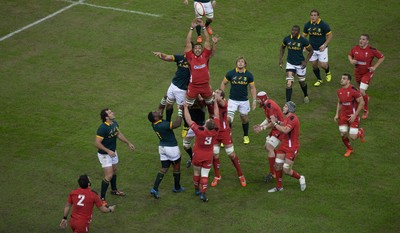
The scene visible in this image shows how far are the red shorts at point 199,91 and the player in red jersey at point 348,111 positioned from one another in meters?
3.95

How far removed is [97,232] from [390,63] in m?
14.8

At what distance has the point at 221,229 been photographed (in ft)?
60.3

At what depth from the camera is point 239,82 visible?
22.4m

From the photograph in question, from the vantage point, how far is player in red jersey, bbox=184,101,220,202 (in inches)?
748

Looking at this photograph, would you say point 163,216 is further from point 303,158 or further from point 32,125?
point 32,125

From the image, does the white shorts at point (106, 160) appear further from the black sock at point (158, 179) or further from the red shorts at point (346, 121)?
the red shorts at point (346, 121)

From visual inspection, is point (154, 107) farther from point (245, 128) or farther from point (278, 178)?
point (278, 178)

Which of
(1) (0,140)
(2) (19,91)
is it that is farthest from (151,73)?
(1) (0,140)

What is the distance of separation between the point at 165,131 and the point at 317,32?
9492 millimetres

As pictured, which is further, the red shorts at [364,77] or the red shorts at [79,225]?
the red shorts at [364,77]

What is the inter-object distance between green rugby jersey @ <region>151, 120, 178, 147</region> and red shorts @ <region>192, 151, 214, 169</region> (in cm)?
71

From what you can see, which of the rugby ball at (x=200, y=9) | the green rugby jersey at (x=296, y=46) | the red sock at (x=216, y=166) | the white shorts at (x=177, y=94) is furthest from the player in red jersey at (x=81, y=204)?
the rugby ball at (x=200, y=9)

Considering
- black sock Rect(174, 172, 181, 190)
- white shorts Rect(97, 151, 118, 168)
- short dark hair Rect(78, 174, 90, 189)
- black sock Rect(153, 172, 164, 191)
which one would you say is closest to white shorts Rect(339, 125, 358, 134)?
black sock Rect(174, 172, 181, 190)

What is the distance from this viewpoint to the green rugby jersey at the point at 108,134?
18.9m
